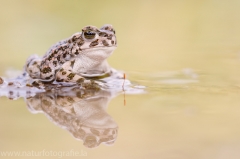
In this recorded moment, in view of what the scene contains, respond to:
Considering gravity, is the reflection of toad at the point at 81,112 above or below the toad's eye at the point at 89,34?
below

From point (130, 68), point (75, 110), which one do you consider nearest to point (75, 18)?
point (130, 68)

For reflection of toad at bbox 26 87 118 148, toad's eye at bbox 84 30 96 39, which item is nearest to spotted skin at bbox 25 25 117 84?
toad's eye at bbox 84 30 96 39

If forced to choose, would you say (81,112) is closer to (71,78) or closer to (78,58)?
(71,78)

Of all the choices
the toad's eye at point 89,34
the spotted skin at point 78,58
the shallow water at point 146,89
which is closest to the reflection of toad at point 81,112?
the shallow water at point 146,89

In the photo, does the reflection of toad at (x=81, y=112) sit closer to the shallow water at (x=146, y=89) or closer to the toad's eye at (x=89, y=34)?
the shallow water at (x=146, y=89)

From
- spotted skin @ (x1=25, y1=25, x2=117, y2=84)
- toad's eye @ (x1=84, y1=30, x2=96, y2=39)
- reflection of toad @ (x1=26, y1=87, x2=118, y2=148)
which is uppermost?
toad's eye @ (x1=84, y1=30, x2=96, y2=39)

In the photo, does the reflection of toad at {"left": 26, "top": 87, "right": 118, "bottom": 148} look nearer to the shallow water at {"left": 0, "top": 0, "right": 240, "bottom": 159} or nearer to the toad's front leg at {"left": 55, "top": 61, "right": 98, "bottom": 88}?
the shallow water at {"left": 0, "top": 0, "right": 240, "bottom": 159}
